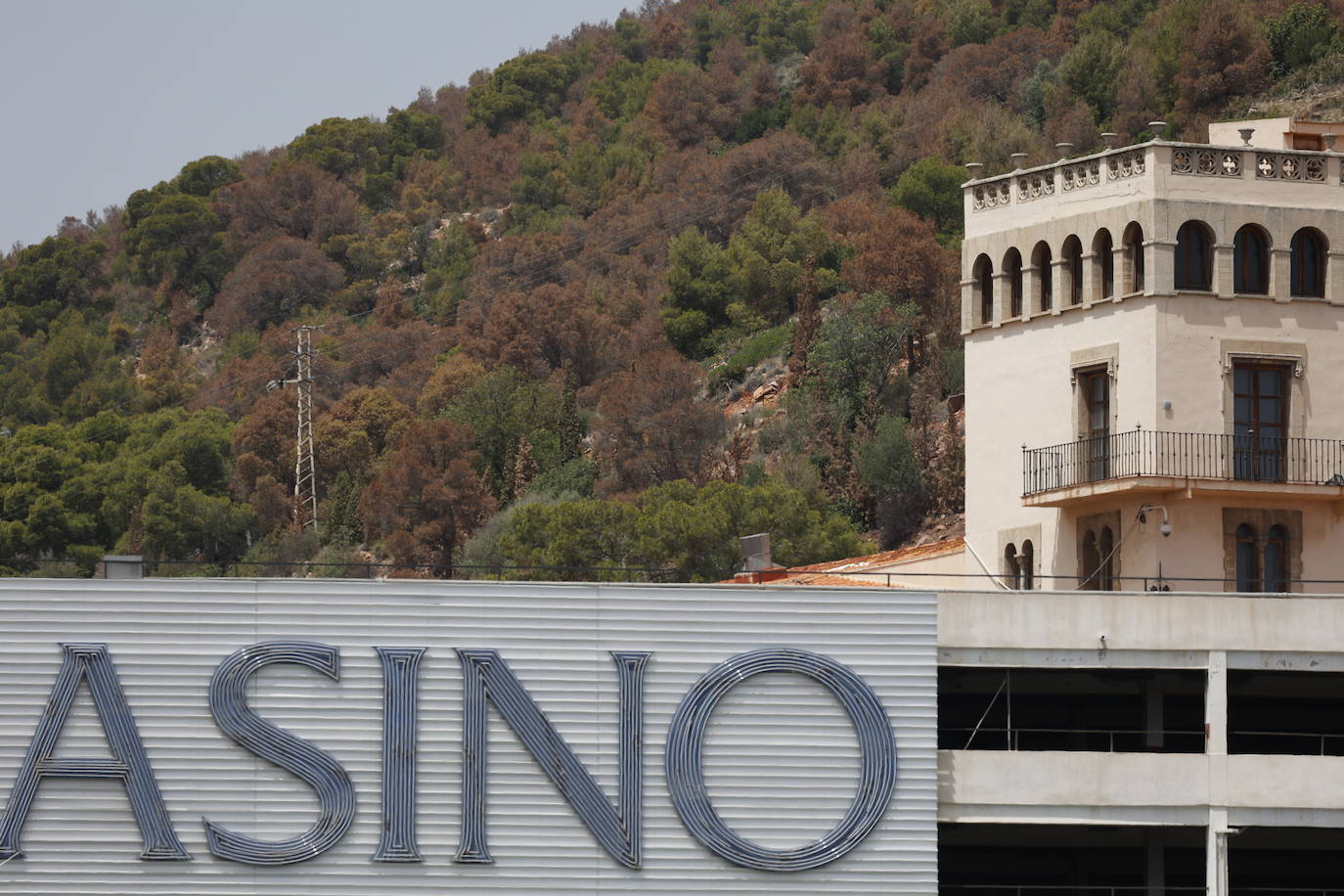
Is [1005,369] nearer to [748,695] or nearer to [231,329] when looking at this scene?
[748,695]

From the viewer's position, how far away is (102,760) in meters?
38.7

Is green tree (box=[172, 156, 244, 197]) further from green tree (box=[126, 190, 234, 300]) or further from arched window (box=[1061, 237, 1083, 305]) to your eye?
arched window (box=[1061, 237, 1083, 305])

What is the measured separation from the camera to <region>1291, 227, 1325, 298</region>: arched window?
51688mm

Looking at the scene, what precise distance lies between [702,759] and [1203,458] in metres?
15.8

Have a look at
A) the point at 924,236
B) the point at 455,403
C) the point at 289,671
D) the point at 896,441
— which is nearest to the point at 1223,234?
the point at 289,671

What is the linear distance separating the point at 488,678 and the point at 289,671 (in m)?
3.26

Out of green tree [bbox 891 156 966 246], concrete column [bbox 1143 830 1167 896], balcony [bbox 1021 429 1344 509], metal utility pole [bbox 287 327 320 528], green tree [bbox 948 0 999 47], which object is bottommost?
concrete column [bbox 1143 830 1167 896]

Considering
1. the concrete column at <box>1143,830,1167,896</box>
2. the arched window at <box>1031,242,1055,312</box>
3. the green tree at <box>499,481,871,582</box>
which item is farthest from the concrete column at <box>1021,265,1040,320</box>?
the green tree at <box>499,481,871,582</box>

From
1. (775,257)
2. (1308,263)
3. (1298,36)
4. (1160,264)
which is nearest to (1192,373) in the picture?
(1160,264)

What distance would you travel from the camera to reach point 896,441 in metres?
101

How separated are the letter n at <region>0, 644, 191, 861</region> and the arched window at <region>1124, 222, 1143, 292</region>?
23717 millimetres

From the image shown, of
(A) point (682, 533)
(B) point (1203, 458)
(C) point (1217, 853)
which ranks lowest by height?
(C) point (1217, 853)

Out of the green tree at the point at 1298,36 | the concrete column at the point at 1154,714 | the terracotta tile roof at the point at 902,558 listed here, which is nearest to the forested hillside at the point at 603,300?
the green tree at the point at 1298,36

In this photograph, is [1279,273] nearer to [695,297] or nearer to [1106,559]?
[1106,559]
